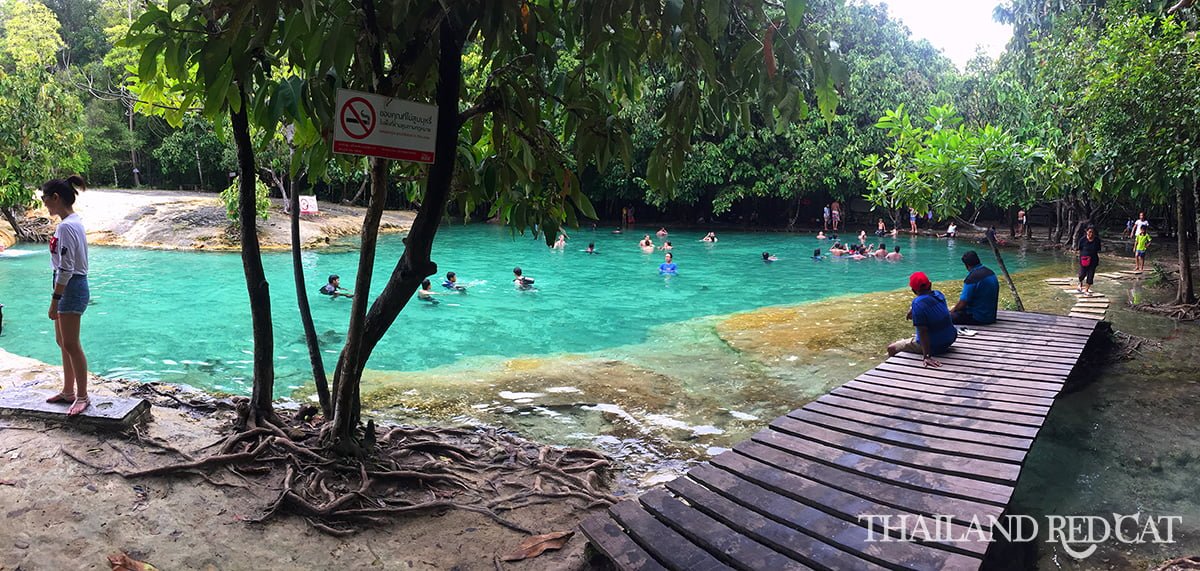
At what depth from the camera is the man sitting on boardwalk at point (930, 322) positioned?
22.1 ft

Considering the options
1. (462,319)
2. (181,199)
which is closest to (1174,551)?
(462,319)

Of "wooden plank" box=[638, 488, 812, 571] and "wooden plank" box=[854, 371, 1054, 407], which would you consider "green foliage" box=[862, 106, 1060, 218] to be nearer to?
"wooden plank" box=[854, 371, 1054, 407]

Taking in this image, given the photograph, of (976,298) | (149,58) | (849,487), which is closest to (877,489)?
(849,487)

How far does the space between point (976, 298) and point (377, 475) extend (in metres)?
7.19

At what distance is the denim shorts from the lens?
4.55 meters

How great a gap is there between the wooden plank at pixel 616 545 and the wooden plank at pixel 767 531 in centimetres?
46

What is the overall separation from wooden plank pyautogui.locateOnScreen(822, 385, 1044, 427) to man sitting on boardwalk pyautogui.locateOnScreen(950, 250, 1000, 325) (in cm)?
341

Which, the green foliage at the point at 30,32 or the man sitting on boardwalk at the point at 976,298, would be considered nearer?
the man sitting on boardwalk at the point at 976,298

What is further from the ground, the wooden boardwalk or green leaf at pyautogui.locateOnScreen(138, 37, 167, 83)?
green leaf at pyautogui.locateOnScreen(138, 37, 167, 83)

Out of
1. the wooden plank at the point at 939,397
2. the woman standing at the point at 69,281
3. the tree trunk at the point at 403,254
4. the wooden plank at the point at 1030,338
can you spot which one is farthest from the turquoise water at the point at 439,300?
the wooden plank at the point at 939,397

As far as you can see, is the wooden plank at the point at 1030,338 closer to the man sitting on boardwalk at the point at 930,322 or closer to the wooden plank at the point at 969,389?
the man sitting on boardwalk at the point at 930,322

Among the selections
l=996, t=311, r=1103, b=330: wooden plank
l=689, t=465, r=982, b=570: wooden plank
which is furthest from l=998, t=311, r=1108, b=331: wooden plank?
Result: l=689, t=465, r=982, b=570: wooden plank

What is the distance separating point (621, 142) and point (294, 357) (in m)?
8.57

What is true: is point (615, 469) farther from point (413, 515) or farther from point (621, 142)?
point (621, 142)
